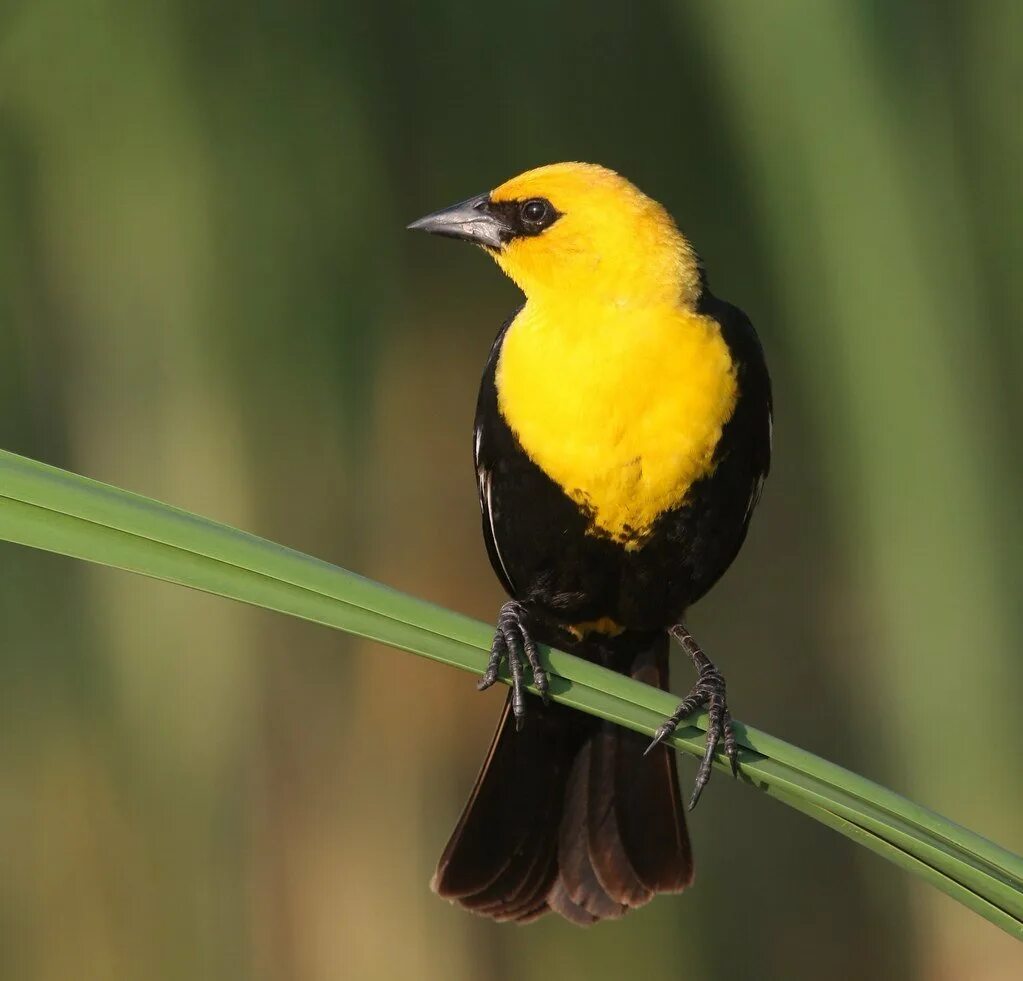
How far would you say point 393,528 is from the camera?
7.59 feet

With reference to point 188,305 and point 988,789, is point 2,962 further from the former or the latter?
point 988,789

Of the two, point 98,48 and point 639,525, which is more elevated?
point 98,48

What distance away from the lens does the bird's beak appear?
1.92 m

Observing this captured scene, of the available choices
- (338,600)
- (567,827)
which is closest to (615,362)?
(567,827)

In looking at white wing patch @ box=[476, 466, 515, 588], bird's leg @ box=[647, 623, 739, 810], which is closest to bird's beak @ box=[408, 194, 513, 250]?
white wing patch @ box=[476, 466, 515, 588]

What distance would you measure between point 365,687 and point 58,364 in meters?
0.67

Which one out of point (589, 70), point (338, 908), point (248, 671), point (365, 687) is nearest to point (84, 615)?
point (248, 671)

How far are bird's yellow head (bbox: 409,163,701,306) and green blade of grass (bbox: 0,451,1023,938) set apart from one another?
827 millimetres

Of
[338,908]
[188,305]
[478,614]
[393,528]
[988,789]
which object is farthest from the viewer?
[478,614]

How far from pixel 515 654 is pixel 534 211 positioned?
66 centimetres

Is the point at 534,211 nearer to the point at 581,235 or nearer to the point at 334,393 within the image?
the point at 581,235

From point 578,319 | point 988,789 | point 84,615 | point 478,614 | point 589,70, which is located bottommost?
point 84,615

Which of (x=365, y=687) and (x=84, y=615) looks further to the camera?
(x=365, y=687)

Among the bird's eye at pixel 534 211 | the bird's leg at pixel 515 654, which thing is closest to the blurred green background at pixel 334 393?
the bird's eye at pixel 534 211
